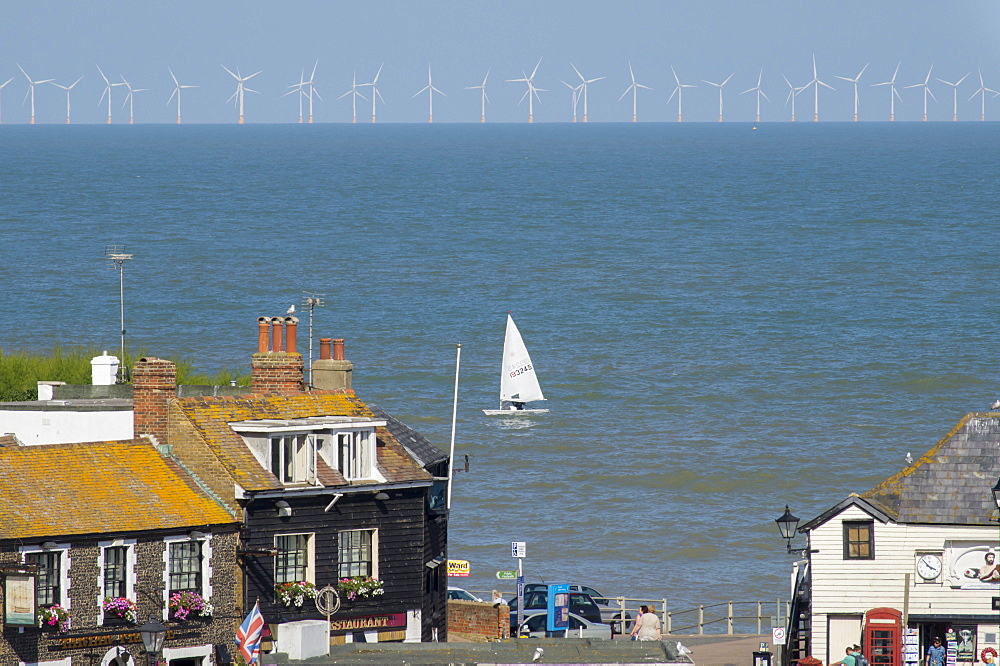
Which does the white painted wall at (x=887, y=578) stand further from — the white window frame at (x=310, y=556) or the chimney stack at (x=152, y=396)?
the chimney stack at (x=152, y=396)

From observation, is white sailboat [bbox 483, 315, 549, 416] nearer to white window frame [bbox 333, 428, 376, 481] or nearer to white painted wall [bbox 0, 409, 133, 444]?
white painted wall [bbox 0, 409, 133, 444]

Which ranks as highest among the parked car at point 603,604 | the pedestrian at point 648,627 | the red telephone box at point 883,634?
the pedestrian at point 648,627

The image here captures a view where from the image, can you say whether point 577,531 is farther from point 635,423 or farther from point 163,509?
point 163,509

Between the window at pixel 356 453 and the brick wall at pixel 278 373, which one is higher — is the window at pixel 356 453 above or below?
below

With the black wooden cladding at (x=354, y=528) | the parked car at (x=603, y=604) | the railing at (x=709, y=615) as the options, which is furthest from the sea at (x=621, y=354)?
the black wooden cladding at (x=354, y=528)

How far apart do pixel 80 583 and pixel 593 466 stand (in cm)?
5667

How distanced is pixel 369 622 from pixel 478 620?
5.99 meters

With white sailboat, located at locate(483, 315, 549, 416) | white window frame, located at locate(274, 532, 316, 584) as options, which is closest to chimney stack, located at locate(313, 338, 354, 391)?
white window frame, located at locate(274, 532, 316, 584)

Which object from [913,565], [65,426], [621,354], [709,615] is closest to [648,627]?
[913,565]

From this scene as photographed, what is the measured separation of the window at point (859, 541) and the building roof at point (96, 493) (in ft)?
43.3

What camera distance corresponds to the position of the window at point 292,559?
36562 mm

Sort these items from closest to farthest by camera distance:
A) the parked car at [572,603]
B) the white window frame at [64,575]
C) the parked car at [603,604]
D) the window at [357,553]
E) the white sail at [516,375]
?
1. the white window frame at [64,575]
2. the window at [357,553]
3. the parked car at [572,603]
4. the parked car at [603,604]
5. the white sail at [516,375]

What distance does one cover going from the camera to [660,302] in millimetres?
157000

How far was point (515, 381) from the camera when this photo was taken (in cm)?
11006
